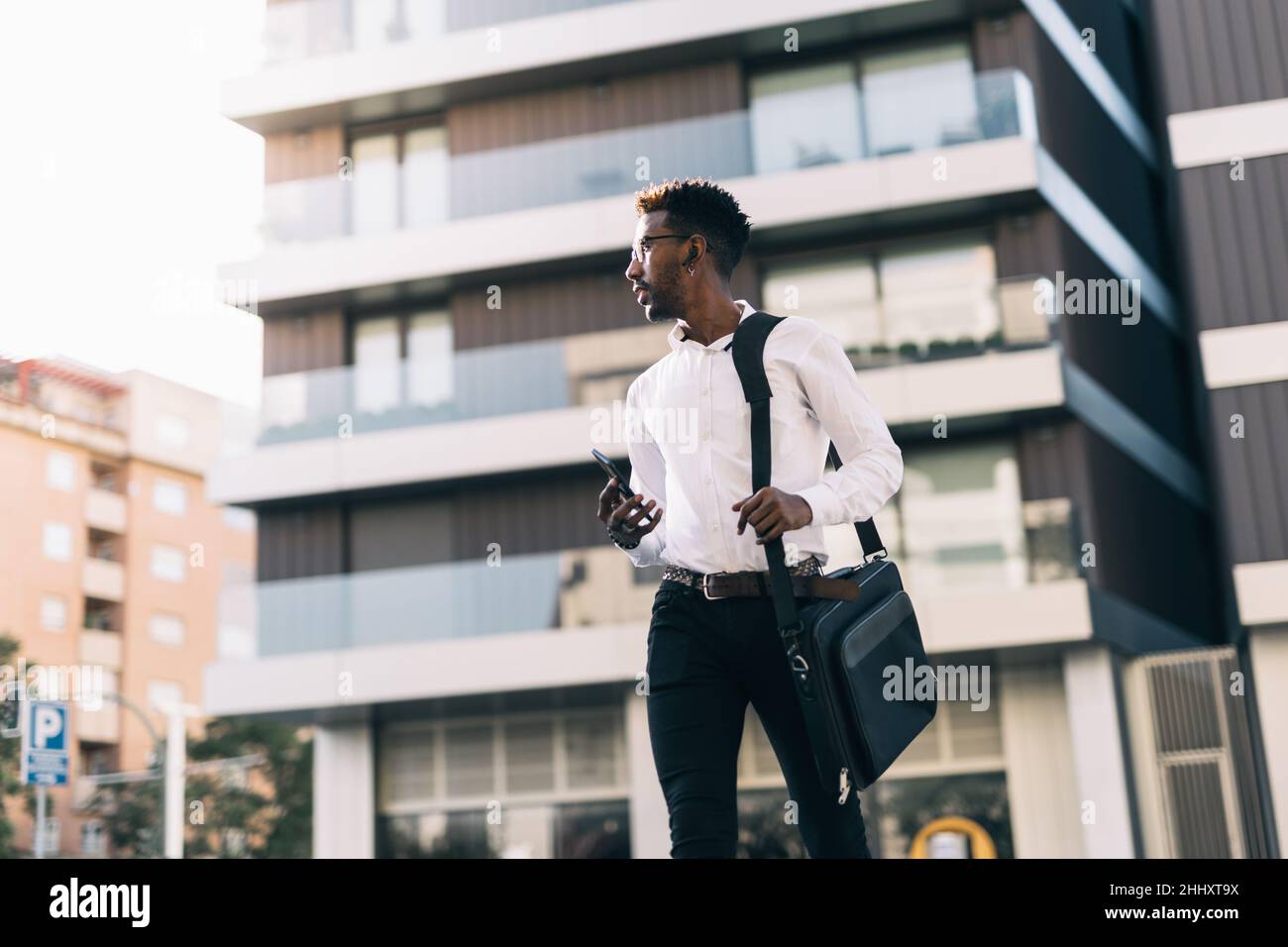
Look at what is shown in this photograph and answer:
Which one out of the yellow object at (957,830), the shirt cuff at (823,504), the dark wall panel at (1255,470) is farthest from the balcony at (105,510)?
the shirt cuff at (823,504)

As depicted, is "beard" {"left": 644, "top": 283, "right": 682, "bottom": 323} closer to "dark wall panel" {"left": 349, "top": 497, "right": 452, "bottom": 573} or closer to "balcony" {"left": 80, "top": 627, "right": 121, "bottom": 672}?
"dark wall panel" {"left": 349, "top": 497, "right": 452, "bottom": 573}

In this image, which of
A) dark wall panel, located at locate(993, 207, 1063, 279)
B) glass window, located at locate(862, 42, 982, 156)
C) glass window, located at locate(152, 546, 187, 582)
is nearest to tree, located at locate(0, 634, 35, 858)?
A: glass window, located at locate(152, 546, 187, 582)

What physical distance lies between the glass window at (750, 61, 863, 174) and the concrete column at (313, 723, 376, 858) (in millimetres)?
9361

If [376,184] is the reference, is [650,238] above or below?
below

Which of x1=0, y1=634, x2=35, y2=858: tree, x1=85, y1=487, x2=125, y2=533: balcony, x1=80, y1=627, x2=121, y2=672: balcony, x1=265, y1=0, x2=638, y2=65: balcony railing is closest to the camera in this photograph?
x1=265, y1=0, x2=638, y2=65: balcony railing

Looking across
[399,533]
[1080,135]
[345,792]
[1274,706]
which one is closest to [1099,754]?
[1274,706]

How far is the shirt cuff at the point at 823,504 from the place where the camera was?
10.0ft

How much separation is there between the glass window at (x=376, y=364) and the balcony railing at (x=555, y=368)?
0.01 meters

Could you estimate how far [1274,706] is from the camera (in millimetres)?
18062

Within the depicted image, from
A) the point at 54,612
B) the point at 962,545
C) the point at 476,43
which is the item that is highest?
the point at 476,43

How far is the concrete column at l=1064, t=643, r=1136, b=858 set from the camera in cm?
1812

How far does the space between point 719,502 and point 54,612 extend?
5479 centimetres

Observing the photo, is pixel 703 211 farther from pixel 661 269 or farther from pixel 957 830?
pixel 957 830
